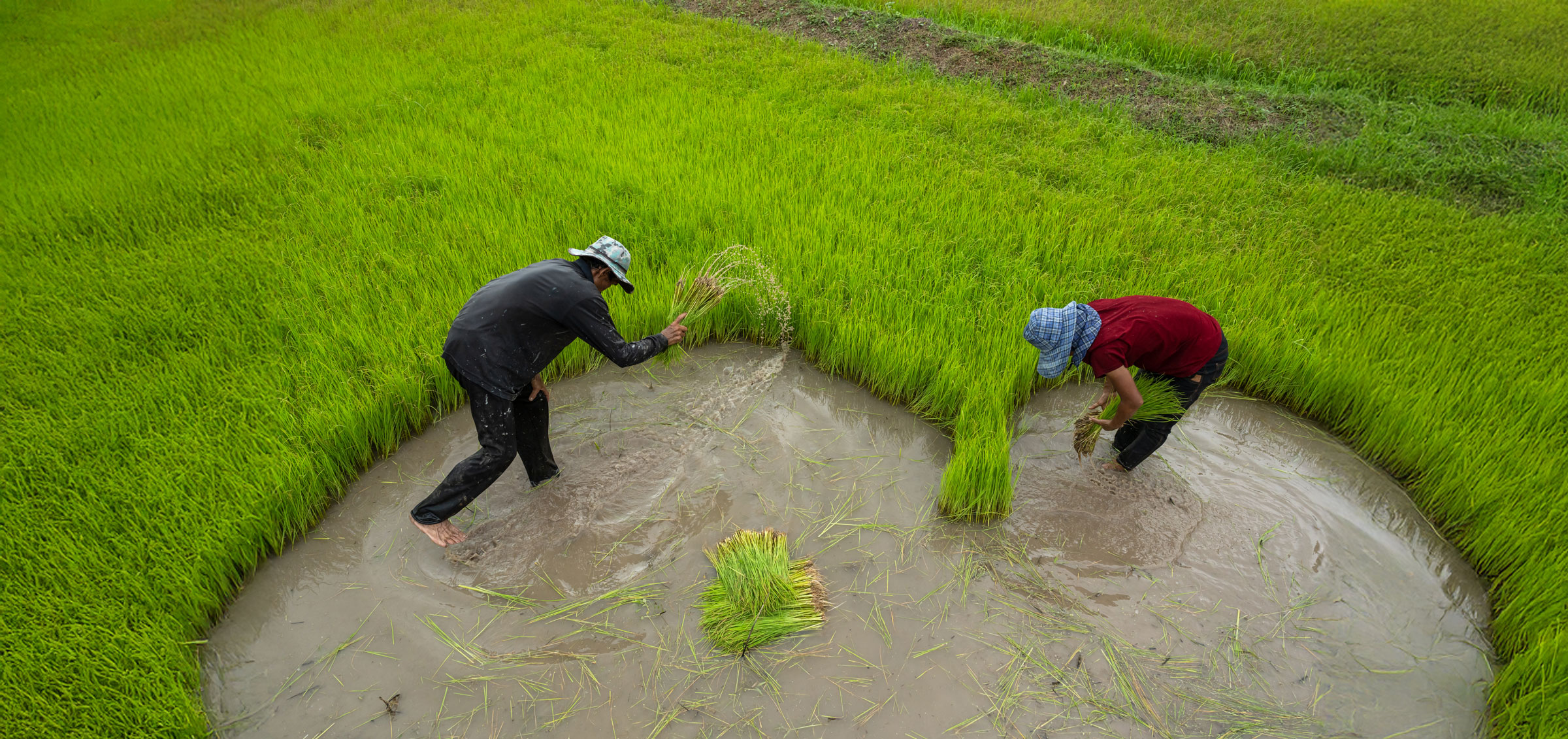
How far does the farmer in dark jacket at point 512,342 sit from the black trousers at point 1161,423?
2.08 metres

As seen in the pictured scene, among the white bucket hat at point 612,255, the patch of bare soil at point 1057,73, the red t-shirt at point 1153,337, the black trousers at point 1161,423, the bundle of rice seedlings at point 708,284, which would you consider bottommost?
the black trousers at point 1161,423

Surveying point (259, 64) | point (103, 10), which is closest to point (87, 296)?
point (259, 64)

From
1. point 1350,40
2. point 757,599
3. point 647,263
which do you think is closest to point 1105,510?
point 757,599

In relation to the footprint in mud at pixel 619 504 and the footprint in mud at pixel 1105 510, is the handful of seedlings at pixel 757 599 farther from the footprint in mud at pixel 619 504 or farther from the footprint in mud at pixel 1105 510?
the footprint in mud at pixel 1105 510

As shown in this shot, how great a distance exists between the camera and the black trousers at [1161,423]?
285 centimetres

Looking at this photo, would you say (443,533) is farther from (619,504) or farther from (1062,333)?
(1062,333)

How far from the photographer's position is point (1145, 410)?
2.84 m

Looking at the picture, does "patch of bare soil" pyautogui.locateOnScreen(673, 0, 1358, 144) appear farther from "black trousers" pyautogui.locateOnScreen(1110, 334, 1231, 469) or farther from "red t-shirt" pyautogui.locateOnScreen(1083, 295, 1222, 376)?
"red t-shirt" pyautogui.locateOnScreen(1083, 295, 1222, 376)

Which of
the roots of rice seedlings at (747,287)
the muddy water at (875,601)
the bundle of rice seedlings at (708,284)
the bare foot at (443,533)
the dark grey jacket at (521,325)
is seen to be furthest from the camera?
the roots of rice seedlings at (747,287)

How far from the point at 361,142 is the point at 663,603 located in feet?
15.9

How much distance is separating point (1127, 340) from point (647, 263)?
2.76 metres

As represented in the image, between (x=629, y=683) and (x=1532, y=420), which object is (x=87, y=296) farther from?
(x=1532, y=420)

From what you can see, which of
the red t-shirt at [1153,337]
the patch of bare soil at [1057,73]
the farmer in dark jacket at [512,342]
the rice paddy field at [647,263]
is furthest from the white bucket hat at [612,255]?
the patch of bare soil at [1057,73]

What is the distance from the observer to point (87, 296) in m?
3.71
